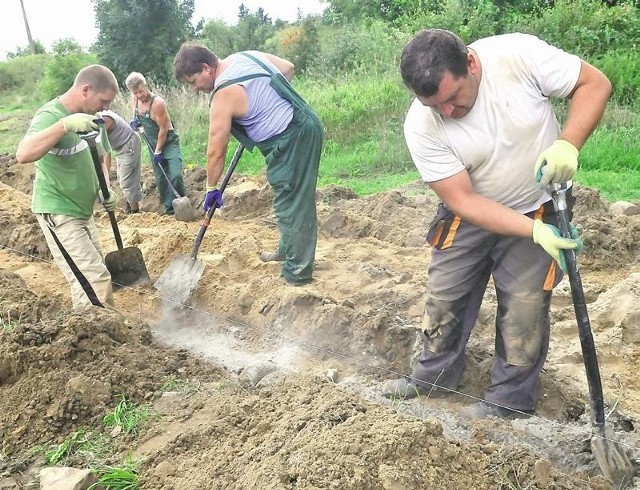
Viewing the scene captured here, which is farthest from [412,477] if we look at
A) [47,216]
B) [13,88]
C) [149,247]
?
[13,88]

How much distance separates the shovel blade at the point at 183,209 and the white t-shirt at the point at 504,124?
4.95 meters

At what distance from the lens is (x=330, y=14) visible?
2117 cm

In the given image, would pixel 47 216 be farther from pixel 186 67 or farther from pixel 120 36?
pixel 120 36

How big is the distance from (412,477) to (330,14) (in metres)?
20.8

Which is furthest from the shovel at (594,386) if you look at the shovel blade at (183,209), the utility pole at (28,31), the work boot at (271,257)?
the utility pole at (28,31)

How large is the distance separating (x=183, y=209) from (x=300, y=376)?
457 cm

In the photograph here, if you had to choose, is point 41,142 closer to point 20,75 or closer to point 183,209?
point 183,209

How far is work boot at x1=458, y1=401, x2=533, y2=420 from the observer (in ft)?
10.2

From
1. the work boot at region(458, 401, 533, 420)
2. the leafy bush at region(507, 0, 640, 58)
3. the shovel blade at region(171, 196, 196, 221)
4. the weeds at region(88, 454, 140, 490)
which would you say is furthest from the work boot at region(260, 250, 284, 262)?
the leafy bush at region(507, 0, 640, 58)

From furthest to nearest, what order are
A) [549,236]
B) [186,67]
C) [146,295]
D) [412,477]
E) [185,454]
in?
[146,295], [186,67], [185,454], [549,236], [412,477]

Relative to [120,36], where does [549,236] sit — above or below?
above

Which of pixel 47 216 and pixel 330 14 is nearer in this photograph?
pixel 47 216

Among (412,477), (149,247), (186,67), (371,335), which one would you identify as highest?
(186,67)

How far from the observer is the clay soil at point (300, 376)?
7.89 feet
